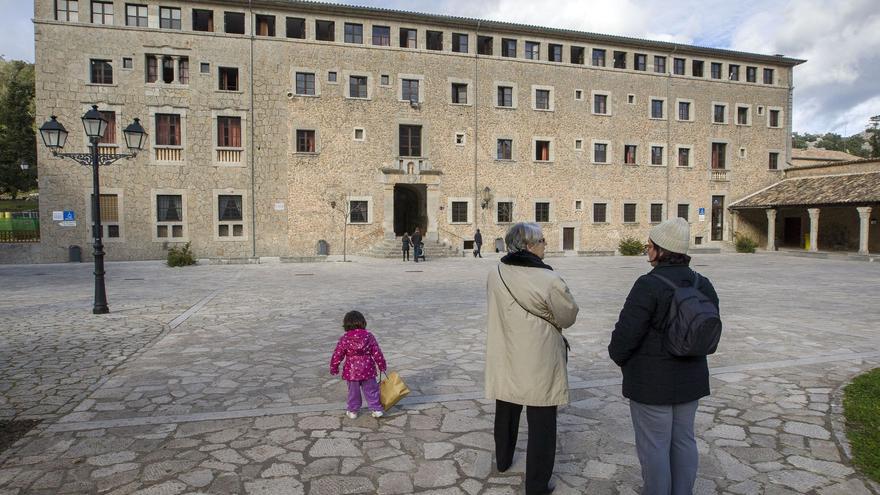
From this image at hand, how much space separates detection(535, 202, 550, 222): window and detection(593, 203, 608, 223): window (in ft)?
10.3

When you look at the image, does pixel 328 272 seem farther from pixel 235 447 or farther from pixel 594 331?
pixel 235 447

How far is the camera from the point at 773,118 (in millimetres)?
35656

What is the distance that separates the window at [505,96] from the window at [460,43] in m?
3.00

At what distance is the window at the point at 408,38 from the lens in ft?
94.8

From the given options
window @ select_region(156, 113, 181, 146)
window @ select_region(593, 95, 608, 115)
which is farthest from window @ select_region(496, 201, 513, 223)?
window @ select_region(156, 113, 181, 146)

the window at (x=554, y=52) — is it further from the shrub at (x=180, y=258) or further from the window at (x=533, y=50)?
the shrub at (x=180, y=258)

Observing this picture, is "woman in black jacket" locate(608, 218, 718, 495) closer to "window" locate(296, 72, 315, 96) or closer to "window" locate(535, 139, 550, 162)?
"window" locate(296, 72, 315, 96)

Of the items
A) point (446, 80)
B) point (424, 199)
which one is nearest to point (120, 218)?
point (424, 199)

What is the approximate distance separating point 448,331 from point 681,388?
6.20 meters

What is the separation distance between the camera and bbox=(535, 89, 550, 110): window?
31.0 meters

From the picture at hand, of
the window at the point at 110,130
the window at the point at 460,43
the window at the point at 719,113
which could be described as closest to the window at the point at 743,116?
the window at the point at 719,113

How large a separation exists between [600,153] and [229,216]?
2168 centimetres

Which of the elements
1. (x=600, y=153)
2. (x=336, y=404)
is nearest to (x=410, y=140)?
(x=600, y=153)

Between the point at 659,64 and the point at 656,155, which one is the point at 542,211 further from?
the point at 659,64
